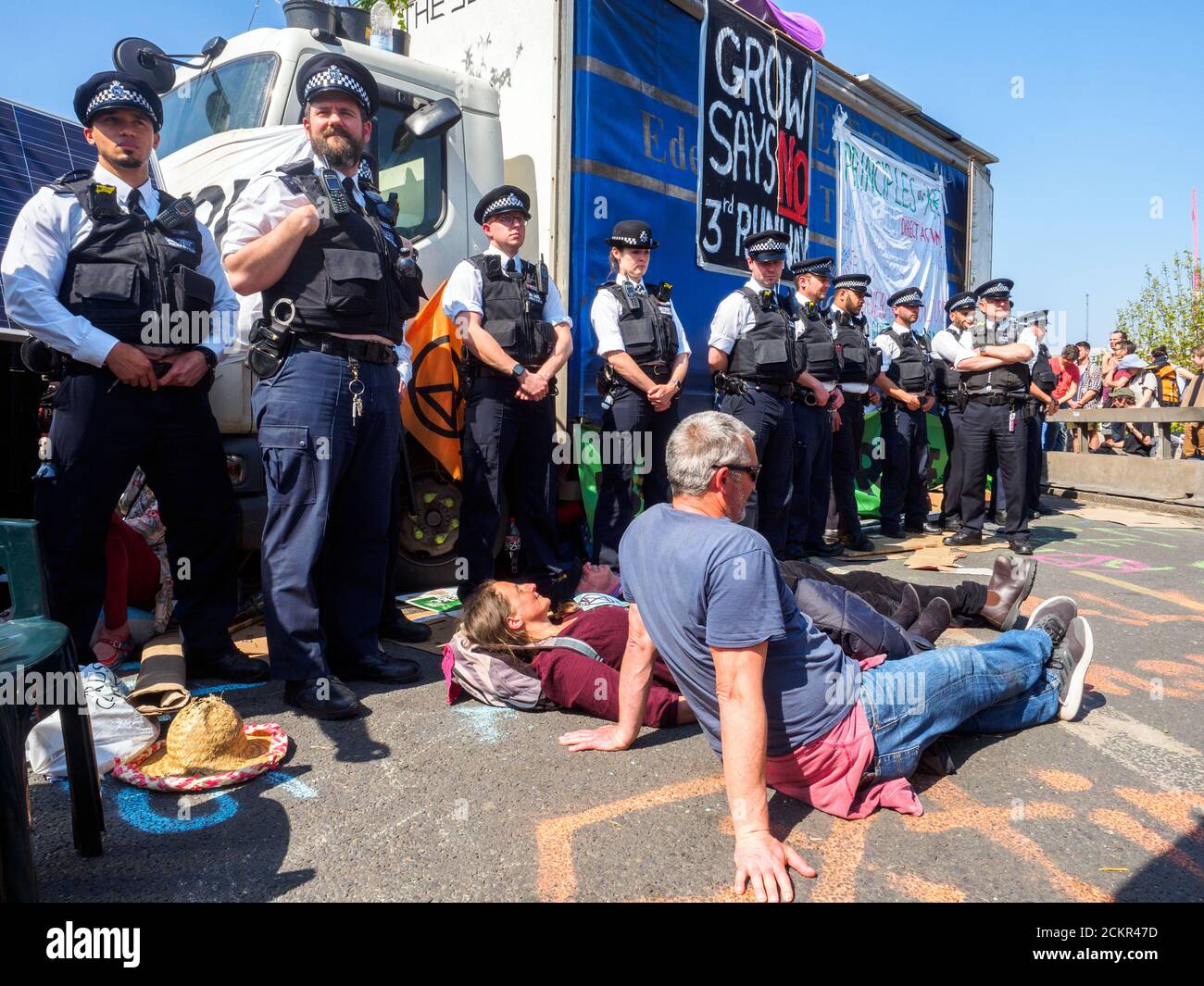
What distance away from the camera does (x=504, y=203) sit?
4.48 meters

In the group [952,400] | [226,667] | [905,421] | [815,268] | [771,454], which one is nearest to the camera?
[226,667]

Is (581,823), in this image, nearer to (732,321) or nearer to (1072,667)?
(1072,667)

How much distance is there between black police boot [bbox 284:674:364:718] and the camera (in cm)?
307

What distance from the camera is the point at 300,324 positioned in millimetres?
3125

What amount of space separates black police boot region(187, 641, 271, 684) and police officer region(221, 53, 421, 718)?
0.34 m

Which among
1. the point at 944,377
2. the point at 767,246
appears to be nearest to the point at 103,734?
the point at 767,246

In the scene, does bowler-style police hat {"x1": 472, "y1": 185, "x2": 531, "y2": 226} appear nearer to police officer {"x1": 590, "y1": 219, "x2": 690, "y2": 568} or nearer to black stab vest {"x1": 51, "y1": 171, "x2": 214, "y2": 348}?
police officer {"x1": 590, "y1": 219, "x2": 690, "y2": 568}

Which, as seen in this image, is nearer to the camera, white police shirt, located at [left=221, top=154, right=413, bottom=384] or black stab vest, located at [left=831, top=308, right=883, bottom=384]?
white police shirt, located at [left=221, top=154, right=413, bottom=384]

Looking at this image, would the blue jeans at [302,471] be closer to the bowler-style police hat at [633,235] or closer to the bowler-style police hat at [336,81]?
the bowler-style police hat at [336,81]

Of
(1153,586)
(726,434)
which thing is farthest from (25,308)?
(1153,586)

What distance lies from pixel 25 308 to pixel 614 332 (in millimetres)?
2970

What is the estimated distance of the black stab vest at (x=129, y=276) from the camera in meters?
3.08

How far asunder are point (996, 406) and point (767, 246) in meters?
2.42

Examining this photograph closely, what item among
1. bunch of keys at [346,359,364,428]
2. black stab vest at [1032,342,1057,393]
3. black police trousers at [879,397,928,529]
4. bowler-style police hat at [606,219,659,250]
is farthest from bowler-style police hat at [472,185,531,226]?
black stab vest at [1032,342,1057,393]
